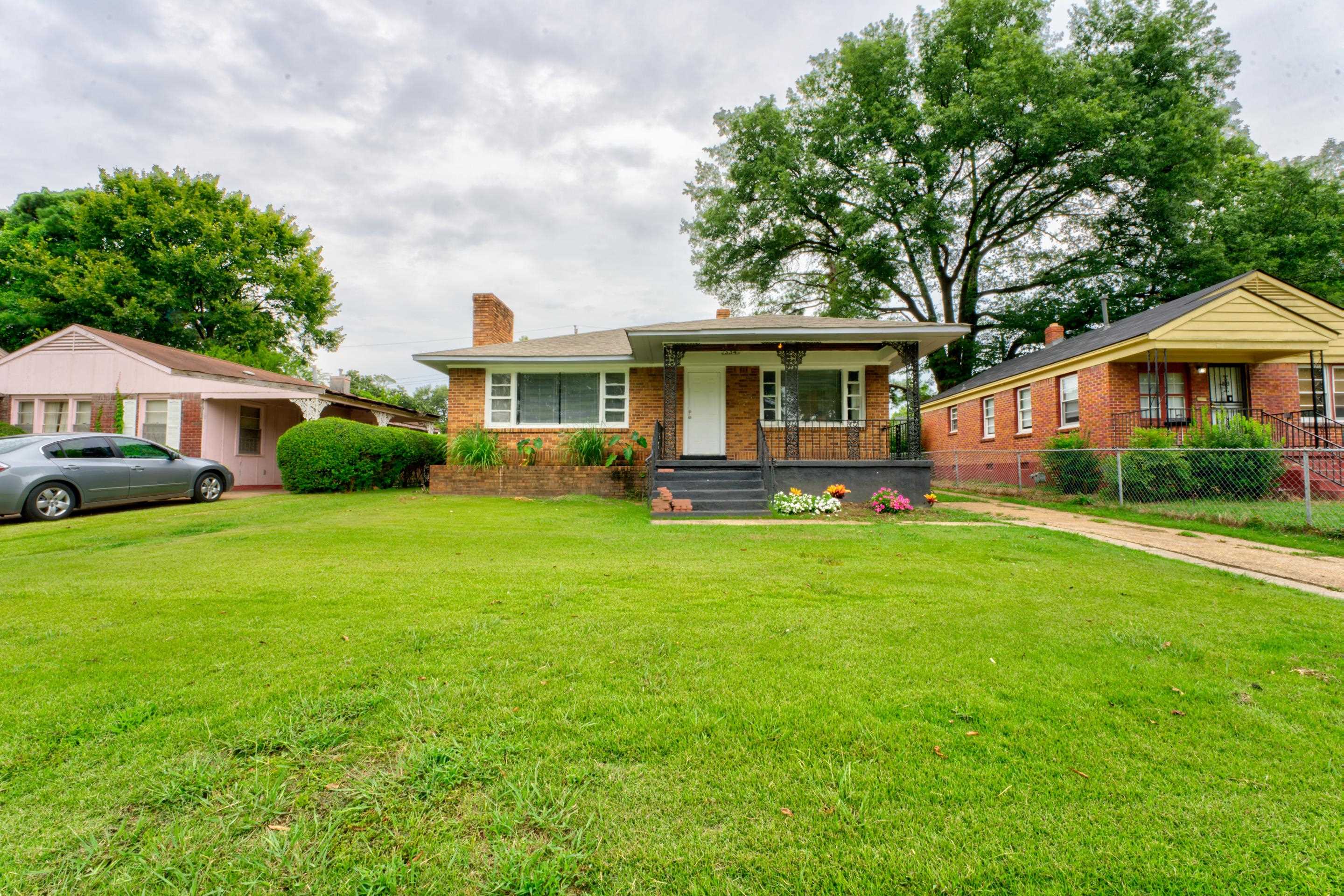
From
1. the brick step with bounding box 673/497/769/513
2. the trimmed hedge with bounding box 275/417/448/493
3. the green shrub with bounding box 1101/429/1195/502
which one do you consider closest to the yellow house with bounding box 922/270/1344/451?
the green shrub with bounding box 1101/429/1195/502

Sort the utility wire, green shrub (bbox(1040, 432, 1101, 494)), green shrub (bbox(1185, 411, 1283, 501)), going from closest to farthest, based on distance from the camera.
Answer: green shrub (bbox(1185, 411, 1283, 501)) → green shrub (bbox(1040, 432, 1101, 494)) → the utility wire

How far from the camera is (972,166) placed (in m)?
22.1

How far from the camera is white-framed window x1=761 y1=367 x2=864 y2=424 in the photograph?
13.5 meters

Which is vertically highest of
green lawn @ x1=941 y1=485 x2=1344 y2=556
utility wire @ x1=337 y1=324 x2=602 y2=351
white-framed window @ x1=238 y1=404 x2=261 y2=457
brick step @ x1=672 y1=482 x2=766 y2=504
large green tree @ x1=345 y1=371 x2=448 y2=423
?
utility wire @ x1=337 y1=324 x2=602 y2=351

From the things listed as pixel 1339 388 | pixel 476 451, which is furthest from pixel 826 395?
pixel 1339 388

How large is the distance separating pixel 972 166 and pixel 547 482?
69.1ft

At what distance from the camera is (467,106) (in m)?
13.1

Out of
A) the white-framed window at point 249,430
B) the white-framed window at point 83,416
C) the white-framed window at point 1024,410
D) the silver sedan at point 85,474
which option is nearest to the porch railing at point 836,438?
the white-framed window at point 1024,410

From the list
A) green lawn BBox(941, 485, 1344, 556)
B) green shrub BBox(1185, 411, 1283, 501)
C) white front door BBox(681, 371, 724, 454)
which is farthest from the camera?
white front door BBox(681, 371, 724, 454)

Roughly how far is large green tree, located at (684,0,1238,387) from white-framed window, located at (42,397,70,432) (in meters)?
21.7

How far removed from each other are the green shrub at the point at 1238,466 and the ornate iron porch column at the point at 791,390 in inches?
293

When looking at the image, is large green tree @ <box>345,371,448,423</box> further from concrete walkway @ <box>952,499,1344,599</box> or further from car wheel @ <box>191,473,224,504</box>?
concrete walkway @ <box>952,499,1344,599</box>

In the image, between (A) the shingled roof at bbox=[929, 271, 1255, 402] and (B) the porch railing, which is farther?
(B) the porch railing

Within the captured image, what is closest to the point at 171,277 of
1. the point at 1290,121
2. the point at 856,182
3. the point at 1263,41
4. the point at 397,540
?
the point at 397,540
